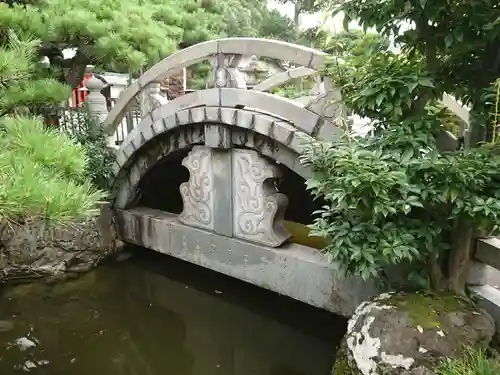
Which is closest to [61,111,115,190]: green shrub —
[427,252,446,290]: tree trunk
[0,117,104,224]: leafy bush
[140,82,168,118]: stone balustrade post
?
[140,82,168,118]: stone balustrade post

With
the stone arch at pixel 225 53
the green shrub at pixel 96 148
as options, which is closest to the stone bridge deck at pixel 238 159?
the stone arch at pixel 225 53

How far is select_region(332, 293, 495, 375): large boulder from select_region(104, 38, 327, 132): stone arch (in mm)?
2281

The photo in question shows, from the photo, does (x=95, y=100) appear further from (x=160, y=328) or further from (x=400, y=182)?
(x=400, y=182)

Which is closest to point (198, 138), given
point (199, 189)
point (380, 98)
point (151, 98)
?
point (199, 189)

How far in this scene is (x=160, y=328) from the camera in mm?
5441

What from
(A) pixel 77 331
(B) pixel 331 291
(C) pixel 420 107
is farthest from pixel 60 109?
(C) pixel 420 107

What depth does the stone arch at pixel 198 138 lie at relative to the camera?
197 inches

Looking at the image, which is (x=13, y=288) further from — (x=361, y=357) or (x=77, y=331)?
(x=361, y=357)

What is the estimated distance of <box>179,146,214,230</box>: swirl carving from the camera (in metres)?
5.93

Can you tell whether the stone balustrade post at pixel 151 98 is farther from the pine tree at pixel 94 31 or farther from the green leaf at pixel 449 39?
the green leaf at pixel 449 39

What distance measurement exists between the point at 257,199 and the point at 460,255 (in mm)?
2423

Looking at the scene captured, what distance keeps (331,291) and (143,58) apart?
12.0ft

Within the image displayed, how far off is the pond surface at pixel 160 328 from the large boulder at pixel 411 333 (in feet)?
4.68

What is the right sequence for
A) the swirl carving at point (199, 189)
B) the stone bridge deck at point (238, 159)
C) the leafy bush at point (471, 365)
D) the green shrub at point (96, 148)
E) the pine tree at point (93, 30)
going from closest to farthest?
the leafy bush at point (471, 365) → the pine tree at point (93, 30) → the stone bridge deck at point (238, 159) → the swirl carving at point (199, 189) → the green shrub at point (96, 148)
